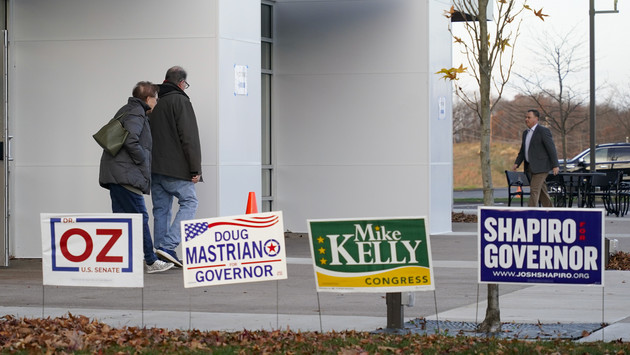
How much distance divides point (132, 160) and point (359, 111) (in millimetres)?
6963

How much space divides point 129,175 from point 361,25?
7.49m

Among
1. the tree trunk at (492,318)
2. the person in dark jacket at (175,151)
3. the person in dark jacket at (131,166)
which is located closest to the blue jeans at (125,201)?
the person in dark jacket at (131,166)

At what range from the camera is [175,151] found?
11672 millimetres

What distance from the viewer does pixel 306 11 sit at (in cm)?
1783

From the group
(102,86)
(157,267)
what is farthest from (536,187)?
(157,267)

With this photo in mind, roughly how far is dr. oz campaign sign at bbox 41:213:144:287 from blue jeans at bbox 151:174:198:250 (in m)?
3.68

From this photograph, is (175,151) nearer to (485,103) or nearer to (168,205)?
(168,205)

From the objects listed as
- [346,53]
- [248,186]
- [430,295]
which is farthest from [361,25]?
[430,295]

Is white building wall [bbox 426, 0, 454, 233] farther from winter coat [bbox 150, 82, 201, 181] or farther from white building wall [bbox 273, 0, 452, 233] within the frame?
winter coat [bbox 150, 82, 201, 181]

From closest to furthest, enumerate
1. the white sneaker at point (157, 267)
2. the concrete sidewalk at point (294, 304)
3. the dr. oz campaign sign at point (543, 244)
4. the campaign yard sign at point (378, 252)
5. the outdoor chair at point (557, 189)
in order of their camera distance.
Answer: the dr. oz campaign sign at point (543, 244) → the campaign yard sign at point (378, 252) → the concrete sidewalk at point (294, 304) → the white sneaker at point (157, 267) → the outdoor chair at point (557, 189)

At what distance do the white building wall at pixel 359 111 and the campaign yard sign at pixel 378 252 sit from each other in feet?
31.6

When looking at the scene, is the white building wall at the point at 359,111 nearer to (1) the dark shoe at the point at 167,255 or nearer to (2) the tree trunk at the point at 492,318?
(1) the dark shoe at the point at 167,255

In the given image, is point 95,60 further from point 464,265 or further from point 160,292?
point 464,265

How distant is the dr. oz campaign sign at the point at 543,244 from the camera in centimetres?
730
